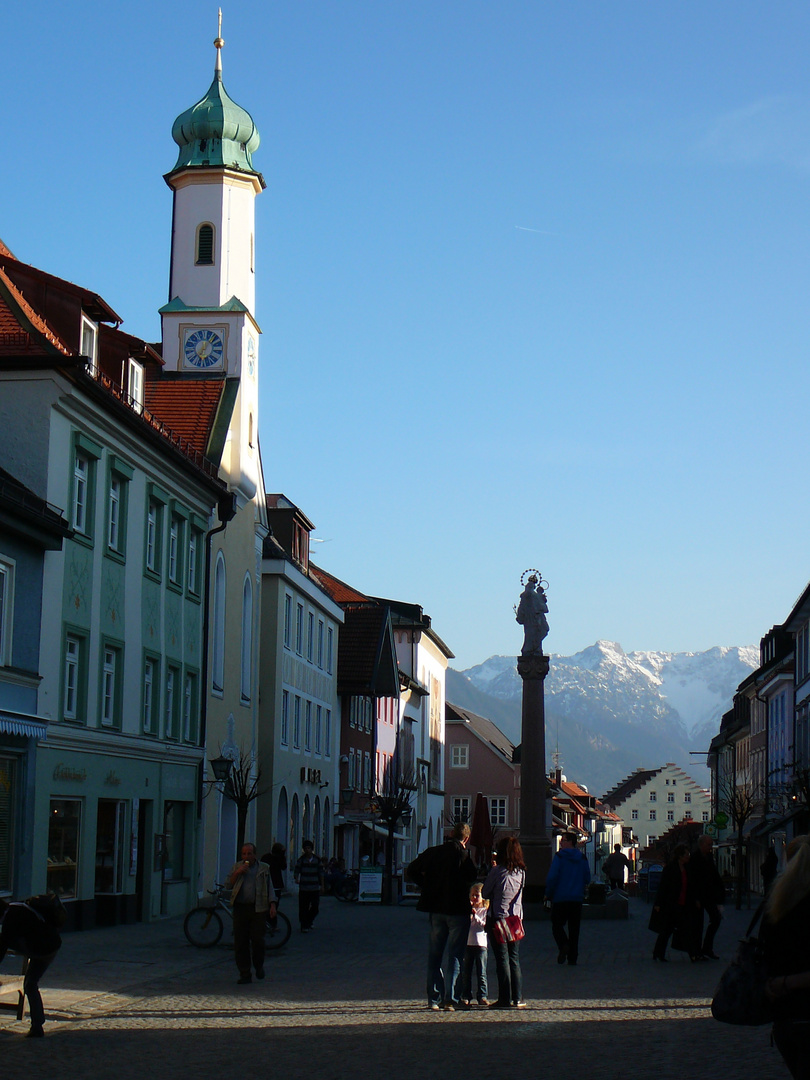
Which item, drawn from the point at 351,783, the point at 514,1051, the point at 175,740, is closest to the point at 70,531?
the point at 175,740

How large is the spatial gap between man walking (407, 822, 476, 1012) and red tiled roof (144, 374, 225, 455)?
23745 mm

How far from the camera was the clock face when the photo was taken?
4259cm

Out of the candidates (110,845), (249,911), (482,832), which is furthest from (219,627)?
(249,911)

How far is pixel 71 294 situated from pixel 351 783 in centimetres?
3442

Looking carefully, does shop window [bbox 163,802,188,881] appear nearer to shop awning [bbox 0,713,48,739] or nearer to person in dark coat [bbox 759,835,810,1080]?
shop awning [bbox 0,713,48,739]

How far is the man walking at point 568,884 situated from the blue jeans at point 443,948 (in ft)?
13.6

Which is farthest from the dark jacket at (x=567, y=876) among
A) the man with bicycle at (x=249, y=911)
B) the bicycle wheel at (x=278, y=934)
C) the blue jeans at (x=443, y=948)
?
the bicycle wheel at (x=278, y=934)

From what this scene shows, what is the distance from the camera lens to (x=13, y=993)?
15.0m

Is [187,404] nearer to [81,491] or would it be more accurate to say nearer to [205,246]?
[205,246]

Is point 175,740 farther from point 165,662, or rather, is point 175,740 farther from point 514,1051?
point 514,1051

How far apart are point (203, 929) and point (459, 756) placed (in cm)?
7315

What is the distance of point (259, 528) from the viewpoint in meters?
43.0

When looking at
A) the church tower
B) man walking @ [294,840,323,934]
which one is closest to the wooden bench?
man walking @ [294,840,323,934]

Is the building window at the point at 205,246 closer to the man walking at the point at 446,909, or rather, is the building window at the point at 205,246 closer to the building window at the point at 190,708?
the building window at the point at 190,708
